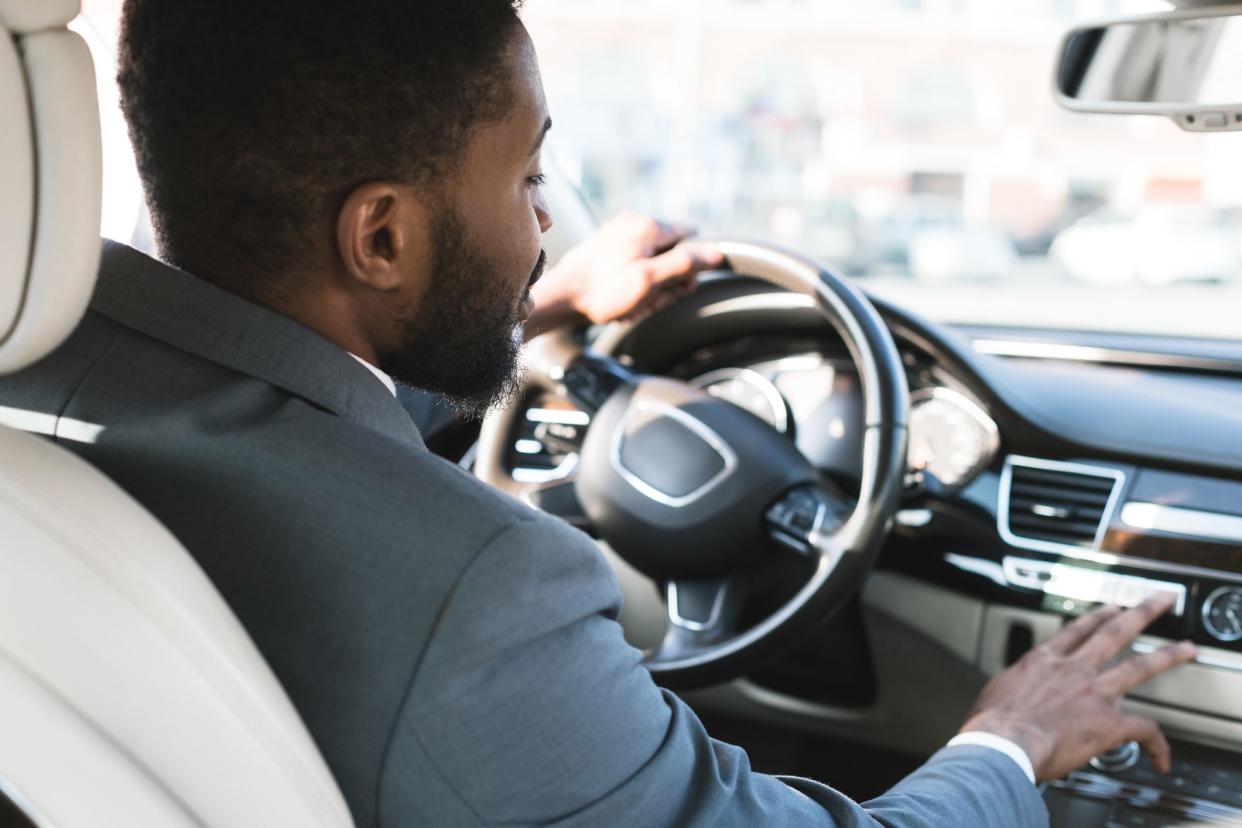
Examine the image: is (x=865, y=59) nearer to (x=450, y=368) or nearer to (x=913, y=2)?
(x=913, y=2)

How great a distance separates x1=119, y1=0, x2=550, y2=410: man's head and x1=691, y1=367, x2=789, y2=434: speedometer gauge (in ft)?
4.03

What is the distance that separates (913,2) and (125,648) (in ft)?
Answer: 114

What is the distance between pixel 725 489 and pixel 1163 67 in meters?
0.85

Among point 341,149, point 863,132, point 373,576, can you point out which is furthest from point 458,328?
point 863,132

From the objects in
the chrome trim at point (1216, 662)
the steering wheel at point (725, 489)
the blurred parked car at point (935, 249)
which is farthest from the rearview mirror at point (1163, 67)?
the blurred parked car at point (935, 249)

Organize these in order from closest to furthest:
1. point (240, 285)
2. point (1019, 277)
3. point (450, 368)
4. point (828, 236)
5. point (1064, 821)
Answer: point (240, 285), point (450, 368), point (1064, 821), point (1019, 277), point (828, 236)

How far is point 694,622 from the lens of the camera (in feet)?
6.93

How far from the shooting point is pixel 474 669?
922 mm

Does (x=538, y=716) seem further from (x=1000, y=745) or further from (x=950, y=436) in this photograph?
(x=950, y=436)

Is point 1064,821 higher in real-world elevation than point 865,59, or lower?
higher

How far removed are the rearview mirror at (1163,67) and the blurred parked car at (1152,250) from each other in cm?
1582

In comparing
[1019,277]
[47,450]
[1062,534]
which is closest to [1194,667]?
[1062,534]

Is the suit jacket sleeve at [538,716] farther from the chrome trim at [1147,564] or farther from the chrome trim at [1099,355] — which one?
the chrome trim at [1099,355]

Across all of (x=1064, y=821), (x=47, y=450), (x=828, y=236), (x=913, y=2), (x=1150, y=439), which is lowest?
(x=828, y=236)
